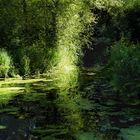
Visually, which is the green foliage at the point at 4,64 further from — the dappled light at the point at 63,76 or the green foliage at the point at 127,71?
the green foliage at the point at 127,71

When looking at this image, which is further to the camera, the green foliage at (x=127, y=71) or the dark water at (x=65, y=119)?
the green foliage at (x=127, y=71)

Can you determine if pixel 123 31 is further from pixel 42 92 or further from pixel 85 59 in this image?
pixel 85 59

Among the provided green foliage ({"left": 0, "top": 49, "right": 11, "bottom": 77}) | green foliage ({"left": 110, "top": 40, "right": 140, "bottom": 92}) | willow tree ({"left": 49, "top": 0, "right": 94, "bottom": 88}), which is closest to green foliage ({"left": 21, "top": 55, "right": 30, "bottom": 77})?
green foliage ({"left": 0, "top": 49, "right": 11, "bottom": 77})

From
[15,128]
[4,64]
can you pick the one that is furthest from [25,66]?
[15,128]

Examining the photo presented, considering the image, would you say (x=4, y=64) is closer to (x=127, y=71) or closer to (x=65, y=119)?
(x=127, y=71)

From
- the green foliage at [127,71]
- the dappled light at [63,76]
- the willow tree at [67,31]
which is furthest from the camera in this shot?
the willow tree at [67,31]

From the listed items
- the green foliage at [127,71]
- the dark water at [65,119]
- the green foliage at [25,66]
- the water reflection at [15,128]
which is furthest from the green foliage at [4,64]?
the water reflection at [15,128]

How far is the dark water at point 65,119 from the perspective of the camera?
9219mm

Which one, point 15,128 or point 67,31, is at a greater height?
point 67,31

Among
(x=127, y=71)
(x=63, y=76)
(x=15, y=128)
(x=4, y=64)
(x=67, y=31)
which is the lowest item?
(x=15, y=128)

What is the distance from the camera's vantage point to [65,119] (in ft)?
35.7

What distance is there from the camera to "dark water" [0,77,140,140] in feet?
30.2

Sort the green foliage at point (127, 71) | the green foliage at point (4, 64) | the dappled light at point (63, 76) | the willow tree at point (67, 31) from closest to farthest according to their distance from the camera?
the dappled light at point (63, 76) < the green foliage at point (127, 71) < the green foliage at point (4, 64) < the willow tree at point (67, 31)

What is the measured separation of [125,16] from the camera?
19734 mm
